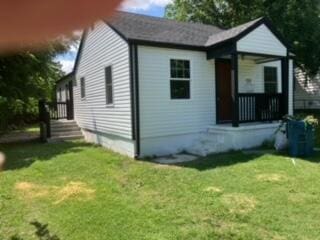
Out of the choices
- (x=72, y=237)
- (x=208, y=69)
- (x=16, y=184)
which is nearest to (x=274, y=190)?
(x=72, y=237)

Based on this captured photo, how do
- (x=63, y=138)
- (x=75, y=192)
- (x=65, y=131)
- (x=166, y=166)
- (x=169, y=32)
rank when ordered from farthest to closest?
(x=65, y=131) < (x=63, y=138) < (x=169, y=32) < (x=166, y=166) < (x=75, y=192)

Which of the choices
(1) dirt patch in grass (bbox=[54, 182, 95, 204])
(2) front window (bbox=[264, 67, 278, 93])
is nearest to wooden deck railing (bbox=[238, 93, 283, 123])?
(2) front window (bbox=[264, 67, 278, 93])

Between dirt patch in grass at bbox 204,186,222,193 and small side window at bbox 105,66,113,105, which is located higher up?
small side window at bbox 105,66,113,105

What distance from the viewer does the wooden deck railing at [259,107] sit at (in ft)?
36.8

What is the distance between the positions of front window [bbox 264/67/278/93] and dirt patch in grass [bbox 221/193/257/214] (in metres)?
8.10

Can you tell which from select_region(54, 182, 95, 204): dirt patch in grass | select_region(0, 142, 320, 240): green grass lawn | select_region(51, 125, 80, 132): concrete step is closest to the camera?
select_region(0, 142, 320, 240): green grass lawn

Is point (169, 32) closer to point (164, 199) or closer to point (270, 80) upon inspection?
point (270, 80)

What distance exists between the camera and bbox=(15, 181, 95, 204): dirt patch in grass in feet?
19.9

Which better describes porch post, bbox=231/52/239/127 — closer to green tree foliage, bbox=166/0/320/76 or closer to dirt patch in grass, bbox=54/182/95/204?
dirt patch in grass, bbox=54/182/95/204

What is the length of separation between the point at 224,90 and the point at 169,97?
103 inches

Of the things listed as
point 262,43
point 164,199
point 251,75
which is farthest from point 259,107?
point 164,199

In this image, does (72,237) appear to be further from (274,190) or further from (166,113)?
(166,113)

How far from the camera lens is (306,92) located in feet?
76.5

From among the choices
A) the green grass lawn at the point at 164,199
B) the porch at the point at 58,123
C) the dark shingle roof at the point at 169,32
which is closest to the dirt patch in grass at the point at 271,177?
the green grass lawn at the point at 164,199
